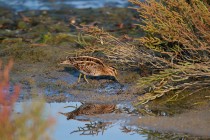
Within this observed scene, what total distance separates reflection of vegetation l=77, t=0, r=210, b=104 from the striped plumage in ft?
1.46

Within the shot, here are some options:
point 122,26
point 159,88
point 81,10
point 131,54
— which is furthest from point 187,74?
point 81,10

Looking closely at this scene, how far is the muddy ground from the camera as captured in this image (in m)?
10.3

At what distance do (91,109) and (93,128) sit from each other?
2.91 feet

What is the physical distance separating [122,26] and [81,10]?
2.14 m

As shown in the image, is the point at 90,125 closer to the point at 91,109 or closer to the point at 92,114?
the point at 92,114

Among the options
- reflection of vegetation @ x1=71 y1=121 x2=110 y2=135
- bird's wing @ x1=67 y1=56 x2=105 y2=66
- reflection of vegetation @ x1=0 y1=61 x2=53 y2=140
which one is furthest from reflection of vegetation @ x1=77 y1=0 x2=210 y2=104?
reflection of vegetation @ x1=0 y1=61 x2=53 y2=140

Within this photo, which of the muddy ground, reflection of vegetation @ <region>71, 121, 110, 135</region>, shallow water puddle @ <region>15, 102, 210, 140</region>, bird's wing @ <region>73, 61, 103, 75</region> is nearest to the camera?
shallow water puddle @ <region>15, 102, 210, 140</region>

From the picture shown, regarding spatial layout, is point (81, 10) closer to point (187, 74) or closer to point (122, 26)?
point (122, 26)

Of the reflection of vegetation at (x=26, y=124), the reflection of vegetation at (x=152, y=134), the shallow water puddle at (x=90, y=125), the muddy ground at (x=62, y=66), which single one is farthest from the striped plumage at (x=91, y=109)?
the reflection of vegetation at (x=26, y=124)

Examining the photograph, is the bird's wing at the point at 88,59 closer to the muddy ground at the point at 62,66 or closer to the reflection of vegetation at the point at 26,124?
the muddy ground at the point at 62,66

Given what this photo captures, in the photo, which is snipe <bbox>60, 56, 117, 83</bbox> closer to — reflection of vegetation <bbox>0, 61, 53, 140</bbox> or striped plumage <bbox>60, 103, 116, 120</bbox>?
striped plumage <bbox>60, 103, 116, 120</bbox>

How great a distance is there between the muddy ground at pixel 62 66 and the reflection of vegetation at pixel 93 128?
0.47 metres

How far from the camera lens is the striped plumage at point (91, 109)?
32.7ft

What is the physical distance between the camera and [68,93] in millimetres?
11055
